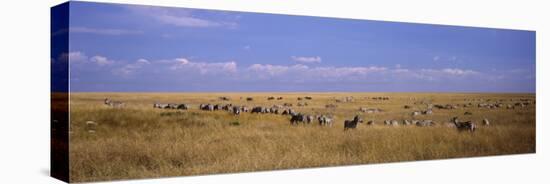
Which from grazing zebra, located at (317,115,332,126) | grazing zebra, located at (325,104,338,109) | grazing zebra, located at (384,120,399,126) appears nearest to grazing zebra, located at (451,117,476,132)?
grazing zebra, located at (384,120,399,126)

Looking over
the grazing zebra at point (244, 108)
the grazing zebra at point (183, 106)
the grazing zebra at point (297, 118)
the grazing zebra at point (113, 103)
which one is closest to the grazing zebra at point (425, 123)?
the grazing zebra at point (297, 118)

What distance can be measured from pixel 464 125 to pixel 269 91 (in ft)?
15.3

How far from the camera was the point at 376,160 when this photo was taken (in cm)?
1497

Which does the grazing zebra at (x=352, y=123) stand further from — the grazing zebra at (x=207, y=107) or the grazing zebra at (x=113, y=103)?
the grazing zebra at (x=113, y=103)

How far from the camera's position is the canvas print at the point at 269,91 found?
1227cm

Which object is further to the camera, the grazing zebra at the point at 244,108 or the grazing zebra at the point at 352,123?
the grazing zebra at the point at 352,123

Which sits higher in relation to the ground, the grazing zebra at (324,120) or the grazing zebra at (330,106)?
the grazing zebra at (330,106)

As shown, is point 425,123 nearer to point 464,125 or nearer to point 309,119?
point 464,125

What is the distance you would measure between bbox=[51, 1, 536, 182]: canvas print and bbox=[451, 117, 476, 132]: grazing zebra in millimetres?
25

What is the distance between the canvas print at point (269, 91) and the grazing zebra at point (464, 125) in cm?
3

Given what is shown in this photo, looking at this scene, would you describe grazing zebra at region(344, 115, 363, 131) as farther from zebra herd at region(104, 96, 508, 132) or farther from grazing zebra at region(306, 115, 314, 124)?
grazing zebra at region(306, 115, 314, 124)

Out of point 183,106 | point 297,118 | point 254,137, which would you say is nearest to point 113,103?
point 183,106

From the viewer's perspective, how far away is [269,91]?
14.0 m

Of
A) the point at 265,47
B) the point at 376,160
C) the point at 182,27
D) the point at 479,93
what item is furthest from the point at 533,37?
the point at 182,27
